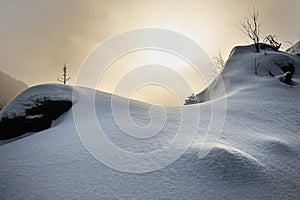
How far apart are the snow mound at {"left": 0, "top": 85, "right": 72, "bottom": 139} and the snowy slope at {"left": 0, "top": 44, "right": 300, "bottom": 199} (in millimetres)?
250

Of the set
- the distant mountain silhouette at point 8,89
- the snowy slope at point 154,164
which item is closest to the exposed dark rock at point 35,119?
the snowy slope at point 154,164

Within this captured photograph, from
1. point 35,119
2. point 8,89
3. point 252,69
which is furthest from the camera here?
point 8,89

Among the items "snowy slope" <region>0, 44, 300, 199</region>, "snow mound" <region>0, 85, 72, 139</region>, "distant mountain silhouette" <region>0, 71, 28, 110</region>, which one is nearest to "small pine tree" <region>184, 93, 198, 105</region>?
"snowy slope" <region>0, 44, 300, 199</region>

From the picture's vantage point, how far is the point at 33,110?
5.29 meters

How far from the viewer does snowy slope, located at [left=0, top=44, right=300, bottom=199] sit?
295 centimetres

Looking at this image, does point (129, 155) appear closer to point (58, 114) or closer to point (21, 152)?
point (21, 152)

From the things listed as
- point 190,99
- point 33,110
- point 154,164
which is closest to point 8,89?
point 190,99

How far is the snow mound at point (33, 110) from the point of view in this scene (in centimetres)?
508

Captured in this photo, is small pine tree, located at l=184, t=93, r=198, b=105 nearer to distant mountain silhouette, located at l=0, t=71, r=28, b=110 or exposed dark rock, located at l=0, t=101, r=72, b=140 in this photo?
exposed dark rock, located at l=0, t=101, r=72, b=140

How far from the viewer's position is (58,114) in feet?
17.9

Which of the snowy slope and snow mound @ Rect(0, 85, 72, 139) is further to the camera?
snow mound @ Rect(0, 85, 72, 139)

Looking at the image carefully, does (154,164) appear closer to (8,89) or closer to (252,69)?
(252,69)

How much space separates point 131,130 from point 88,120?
0.97 metres

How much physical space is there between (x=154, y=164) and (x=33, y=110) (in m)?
3.30
